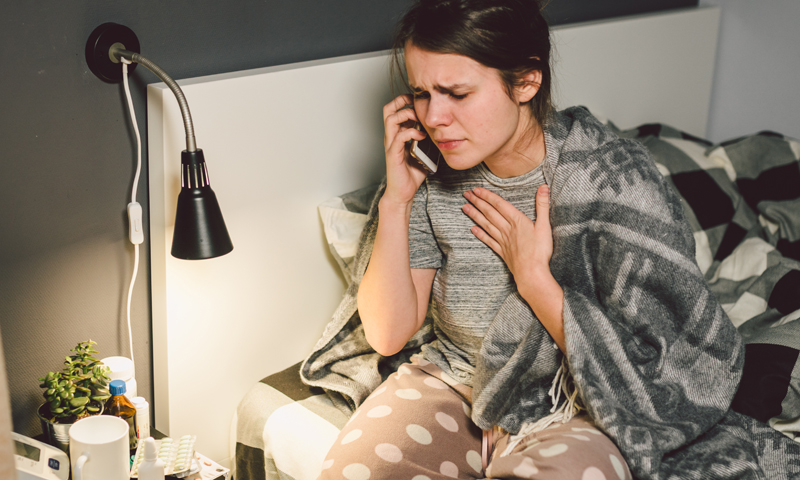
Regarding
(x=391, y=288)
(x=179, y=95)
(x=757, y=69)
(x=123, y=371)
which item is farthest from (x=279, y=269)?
(x=757, y=69)

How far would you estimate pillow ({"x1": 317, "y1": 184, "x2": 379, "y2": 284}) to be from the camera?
1.42 m

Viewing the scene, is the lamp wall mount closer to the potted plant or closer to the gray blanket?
the potted plant

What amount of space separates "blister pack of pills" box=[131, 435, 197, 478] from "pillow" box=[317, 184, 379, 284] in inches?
19.6

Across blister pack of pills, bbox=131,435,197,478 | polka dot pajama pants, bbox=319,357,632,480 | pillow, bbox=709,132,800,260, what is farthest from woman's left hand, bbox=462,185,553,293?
pillow, bbox=709,132,800,260

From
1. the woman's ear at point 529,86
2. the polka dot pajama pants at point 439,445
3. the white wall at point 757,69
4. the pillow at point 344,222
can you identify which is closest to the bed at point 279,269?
the pillow at point 344,222

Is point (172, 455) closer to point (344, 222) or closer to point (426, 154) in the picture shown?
point (344, 222)

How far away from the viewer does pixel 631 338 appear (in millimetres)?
1112

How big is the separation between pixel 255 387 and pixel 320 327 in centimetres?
22

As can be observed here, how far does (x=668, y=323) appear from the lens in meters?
1.09

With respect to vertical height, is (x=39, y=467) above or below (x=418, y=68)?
below

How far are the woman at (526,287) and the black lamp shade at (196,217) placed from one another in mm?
331

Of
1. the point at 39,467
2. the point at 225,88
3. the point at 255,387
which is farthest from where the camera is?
the point at 255,387

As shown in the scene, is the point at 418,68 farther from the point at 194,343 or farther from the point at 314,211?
the point at 194,343

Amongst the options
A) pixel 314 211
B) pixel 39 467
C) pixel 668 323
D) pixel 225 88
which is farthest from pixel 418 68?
pixel 39 467
